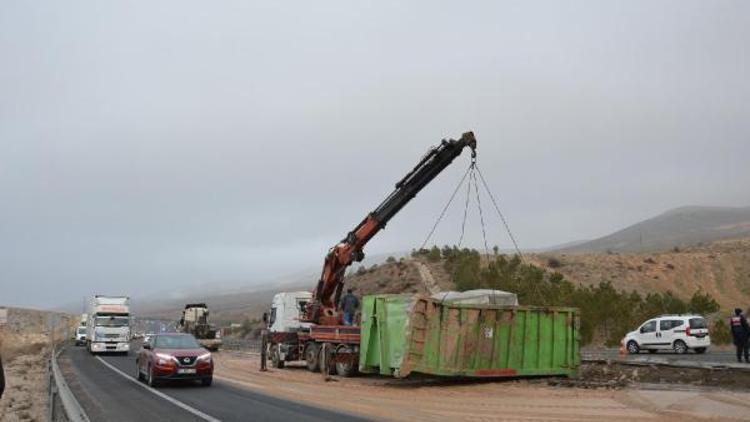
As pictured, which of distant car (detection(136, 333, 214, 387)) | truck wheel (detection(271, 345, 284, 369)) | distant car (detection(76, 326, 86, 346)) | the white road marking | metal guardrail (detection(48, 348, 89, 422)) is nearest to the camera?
metal guardrail (detection(48, 348, 89, 422))

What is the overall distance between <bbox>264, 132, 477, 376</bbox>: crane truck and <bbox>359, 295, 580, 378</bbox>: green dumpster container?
2.64 m

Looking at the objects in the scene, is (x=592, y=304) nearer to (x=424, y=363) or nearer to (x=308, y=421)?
(x=424, y=363)

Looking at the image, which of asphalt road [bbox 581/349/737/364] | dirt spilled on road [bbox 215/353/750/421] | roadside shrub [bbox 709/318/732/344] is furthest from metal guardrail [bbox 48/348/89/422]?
roadside shrub [bbox 709/318/732/344]

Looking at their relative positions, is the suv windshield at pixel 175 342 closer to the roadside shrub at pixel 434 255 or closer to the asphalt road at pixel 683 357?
the asphalt road at pixel 683 357

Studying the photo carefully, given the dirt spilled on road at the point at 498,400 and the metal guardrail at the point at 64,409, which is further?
the dirt spilled on road at the point at 498,400

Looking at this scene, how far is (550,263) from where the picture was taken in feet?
256

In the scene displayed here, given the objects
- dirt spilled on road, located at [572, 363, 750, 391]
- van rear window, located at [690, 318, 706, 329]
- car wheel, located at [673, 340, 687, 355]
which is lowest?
dirt spilled on road, located at [572, 363, 750, 391]

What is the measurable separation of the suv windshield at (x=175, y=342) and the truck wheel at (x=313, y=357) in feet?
20.5

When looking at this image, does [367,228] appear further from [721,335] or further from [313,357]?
[721,335]

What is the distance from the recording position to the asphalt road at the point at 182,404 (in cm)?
1399

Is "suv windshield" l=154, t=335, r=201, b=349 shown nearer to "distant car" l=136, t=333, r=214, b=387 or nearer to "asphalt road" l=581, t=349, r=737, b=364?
"distant car" l=136, t=333, r=214, b=387

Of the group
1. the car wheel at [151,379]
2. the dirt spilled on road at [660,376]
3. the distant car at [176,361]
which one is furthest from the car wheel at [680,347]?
the car wheel at [151,379]

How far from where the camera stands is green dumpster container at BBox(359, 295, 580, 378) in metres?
19.3

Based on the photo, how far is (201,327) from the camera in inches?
1842
